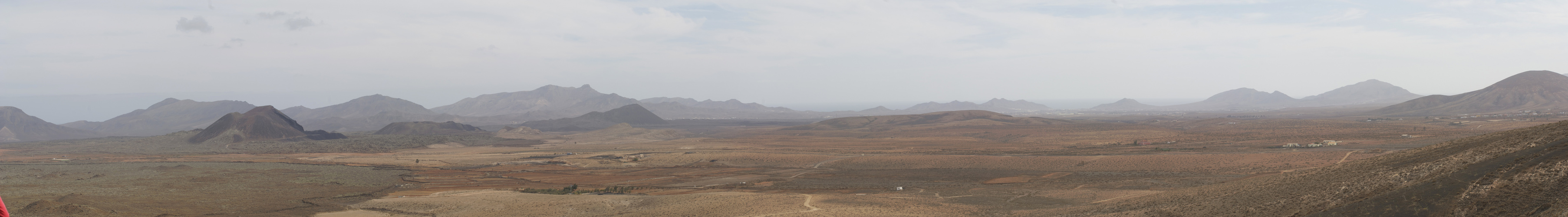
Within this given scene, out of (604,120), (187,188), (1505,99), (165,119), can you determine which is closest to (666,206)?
(187,188)

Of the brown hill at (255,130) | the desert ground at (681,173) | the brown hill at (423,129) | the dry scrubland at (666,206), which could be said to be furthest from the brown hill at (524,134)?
the dry scrubland at (666,206)

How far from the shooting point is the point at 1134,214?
69.3 feet

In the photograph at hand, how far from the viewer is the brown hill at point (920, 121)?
411 ft

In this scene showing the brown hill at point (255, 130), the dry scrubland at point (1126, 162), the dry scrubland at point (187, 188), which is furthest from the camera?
the brown hill at point (255, 130)

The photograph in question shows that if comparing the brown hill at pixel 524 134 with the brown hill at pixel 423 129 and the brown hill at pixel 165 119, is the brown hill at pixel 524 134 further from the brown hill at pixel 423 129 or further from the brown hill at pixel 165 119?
the brown hill at pixel 165 119

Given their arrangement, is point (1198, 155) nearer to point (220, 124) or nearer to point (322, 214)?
point (322, 214)

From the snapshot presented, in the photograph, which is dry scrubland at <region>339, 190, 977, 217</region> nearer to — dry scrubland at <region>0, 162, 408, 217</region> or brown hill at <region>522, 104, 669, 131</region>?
dry scrubland at <region>0, 162, 408, 217</region>

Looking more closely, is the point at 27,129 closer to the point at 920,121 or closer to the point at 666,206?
the point at 920,121

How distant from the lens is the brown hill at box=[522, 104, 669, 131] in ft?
497

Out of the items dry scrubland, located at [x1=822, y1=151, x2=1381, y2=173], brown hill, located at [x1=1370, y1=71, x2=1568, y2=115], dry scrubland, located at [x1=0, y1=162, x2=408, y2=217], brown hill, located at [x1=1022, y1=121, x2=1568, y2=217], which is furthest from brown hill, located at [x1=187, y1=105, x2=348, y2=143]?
brown hill, located at [x1=1370, y1=71, x2=1568, y2=115]

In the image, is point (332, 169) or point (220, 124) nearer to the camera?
point (332, 169)

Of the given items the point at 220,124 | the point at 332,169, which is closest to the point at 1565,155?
the point at 332,169

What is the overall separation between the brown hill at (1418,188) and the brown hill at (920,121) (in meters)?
99.5

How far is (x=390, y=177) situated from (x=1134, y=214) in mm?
39473
